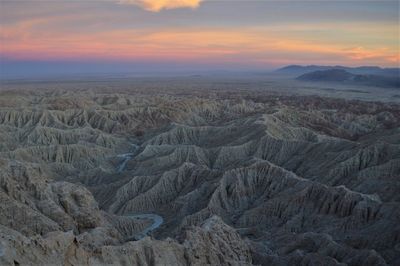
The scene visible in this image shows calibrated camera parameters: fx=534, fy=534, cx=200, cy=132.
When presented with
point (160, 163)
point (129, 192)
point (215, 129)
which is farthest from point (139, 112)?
point (129, 192)

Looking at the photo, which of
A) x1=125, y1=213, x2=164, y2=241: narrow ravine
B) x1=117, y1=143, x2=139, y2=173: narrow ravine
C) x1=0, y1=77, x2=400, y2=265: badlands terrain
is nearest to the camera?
x1=0, y1=77, x2=400, y2=265: badlands terrain

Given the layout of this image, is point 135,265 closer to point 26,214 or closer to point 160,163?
point 26,214

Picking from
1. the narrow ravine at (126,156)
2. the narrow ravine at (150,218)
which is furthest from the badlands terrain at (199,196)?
the narrow ravine at (126,156)

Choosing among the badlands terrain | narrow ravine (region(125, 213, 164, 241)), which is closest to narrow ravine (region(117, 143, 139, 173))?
the badlands terrain

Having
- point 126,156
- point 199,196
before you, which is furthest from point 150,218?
point 126,156

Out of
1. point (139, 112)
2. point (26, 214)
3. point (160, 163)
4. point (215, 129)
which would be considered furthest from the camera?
point (139, 112)

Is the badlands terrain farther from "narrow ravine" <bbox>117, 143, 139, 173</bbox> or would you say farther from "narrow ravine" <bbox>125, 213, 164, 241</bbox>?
"narrow ravine" <bbox>117, 143, 139, 173</bbox>

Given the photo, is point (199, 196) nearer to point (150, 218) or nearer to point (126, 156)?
point (150, 218)

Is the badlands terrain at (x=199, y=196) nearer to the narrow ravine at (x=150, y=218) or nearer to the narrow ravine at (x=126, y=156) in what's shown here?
the narrow ravine at (x=150, y=218)

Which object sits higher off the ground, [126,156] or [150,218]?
[126,156]
